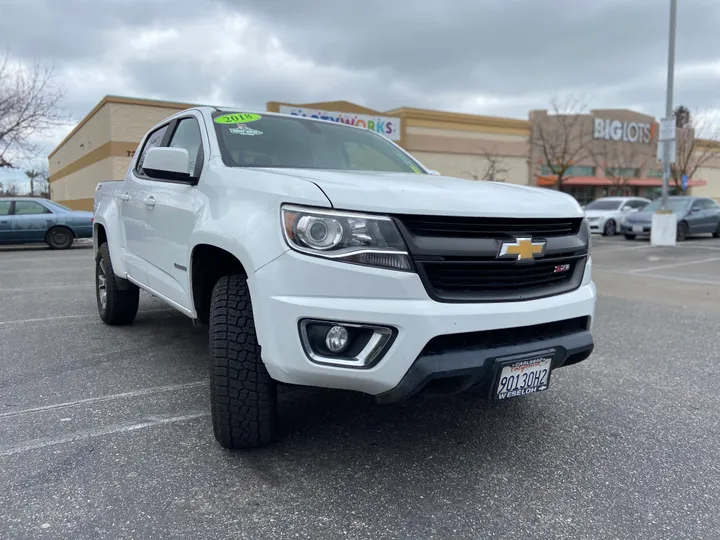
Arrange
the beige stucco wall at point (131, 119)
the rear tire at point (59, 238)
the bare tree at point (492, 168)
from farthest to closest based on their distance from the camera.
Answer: the bare tree at point (492, 168) < the beige stucco wall at point (131, 119) < the rear tire at point (59, 238)

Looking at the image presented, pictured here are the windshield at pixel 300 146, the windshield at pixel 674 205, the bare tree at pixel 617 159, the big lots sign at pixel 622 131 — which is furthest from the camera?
the bare tree at pixel 617 159

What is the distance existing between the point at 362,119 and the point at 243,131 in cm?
2300

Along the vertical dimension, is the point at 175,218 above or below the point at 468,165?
below

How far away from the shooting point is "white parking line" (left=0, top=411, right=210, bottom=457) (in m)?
2.99

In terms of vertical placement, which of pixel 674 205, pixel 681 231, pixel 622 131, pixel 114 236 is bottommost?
pixel 114 236

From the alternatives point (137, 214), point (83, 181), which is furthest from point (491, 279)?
point (83, 181)

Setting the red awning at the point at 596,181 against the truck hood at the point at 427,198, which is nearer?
the truck hood at the point at 427,198

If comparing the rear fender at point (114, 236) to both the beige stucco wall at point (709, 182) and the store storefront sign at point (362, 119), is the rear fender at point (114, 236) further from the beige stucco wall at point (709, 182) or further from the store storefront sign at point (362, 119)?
the beige stucco wall at point (709, 182)

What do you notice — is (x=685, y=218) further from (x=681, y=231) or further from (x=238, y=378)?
(x=238, y=378)

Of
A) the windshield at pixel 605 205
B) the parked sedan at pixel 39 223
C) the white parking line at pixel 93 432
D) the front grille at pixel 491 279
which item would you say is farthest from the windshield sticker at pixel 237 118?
the windshield at pixel 605 205

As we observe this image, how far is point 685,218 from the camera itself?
58.8 feet

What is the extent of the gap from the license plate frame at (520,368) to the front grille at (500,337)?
8 cm

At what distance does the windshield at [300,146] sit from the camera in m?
3.52

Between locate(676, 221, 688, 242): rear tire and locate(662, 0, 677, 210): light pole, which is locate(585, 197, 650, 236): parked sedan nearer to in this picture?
locate(676, 221, 688, 242): rear tire
